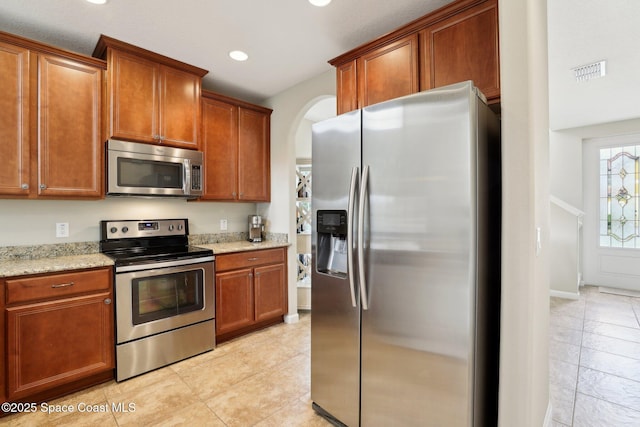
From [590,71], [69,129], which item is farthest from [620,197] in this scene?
[69,129]

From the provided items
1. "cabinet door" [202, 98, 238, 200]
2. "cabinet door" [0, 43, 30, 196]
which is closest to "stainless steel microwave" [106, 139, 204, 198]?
"cabinet door" [202, 98, 238, 200]

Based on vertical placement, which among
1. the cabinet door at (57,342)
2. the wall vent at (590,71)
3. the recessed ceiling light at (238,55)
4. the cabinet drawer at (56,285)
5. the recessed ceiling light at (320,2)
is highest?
the wall vent at (590,71)

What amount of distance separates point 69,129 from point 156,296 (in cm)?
Answer: 145

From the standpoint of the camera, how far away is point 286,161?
3594 millimetres

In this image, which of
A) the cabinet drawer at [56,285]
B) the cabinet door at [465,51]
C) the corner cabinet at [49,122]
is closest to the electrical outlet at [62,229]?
the corner cabinet at [49,122]

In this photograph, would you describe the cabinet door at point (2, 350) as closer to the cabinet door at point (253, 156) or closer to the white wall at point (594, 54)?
the cabinet door at point (253, 156)

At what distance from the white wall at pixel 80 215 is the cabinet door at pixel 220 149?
1.09 feet

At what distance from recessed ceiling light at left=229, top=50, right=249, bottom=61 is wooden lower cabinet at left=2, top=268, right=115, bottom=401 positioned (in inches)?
79.8

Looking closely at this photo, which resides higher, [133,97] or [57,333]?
[133,97]

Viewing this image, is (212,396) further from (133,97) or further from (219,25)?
(219,25)

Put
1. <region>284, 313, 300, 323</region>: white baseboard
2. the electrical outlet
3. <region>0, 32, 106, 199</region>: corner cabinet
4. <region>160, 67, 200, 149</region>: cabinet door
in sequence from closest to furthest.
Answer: <region>0, 32, 106, 199</region>: corner cabinet
the electrical outlet
<region>160, 67, 200, 149</region>: cabinet door
<region>284, 313, 300, 323</region>: white baseboard

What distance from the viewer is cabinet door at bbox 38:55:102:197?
2297 millimetres

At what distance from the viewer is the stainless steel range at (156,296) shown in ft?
7.84

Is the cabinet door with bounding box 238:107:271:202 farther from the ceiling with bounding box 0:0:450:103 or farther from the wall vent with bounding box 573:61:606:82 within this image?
the wall vent with bounding box 573:61:606:82
